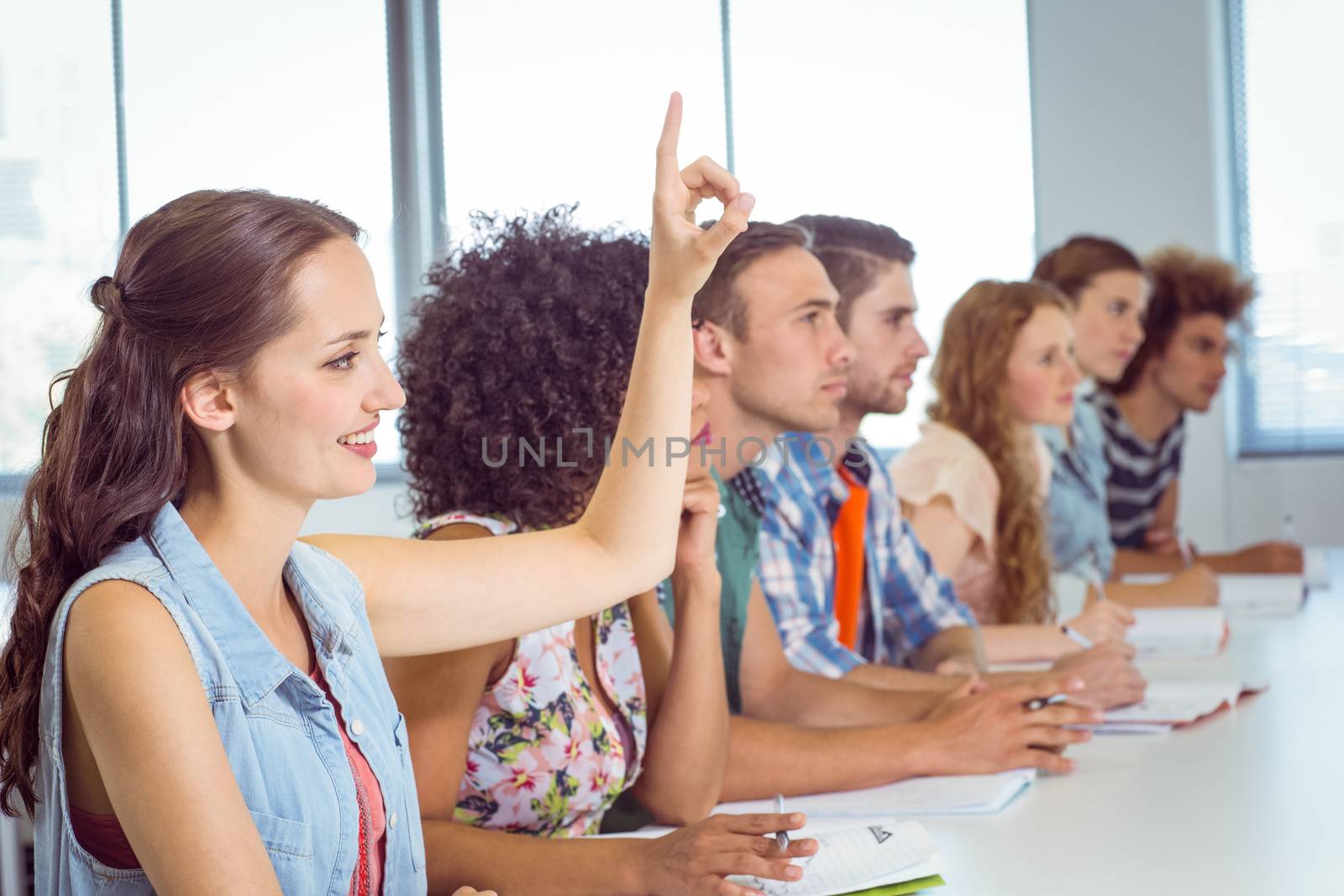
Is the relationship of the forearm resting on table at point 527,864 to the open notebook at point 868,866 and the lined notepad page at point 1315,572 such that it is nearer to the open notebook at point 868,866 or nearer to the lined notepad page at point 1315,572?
the open notebook at point 868,866

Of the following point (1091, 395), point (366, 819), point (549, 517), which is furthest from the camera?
point (1091, 395)

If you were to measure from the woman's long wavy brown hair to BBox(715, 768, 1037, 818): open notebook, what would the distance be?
44.5 inches

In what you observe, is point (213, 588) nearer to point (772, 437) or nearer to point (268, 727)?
point (268, 727)

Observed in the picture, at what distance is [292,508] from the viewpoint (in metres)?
1.01

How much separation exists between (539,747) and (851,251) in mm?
1252

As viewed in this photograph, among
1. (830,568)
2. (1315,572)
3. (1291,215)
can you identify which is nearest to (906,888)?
(830,568)

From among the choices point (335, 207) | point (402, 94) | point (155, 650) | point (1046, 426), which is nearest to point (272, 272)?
point (335, 207)

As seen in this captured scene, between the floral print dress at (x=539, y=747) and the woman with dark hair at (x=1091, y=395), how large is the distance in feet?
6.28

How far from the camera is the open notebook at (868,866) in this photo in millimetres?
1170

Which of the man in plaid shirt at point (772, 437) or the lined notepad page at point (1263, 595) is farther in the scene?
the lined notepad page at point (1263, 595)

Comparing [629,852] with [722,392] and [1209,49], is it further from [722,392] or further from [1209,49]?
[1209,49]

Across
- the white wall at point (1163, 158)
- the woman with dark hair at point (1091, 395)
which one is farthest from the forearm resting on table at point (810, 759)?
Result: the white wall at point (1163, 158)

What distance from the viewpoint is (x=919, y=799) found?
1.52m

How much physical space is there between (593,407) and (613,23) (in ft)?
14.3
